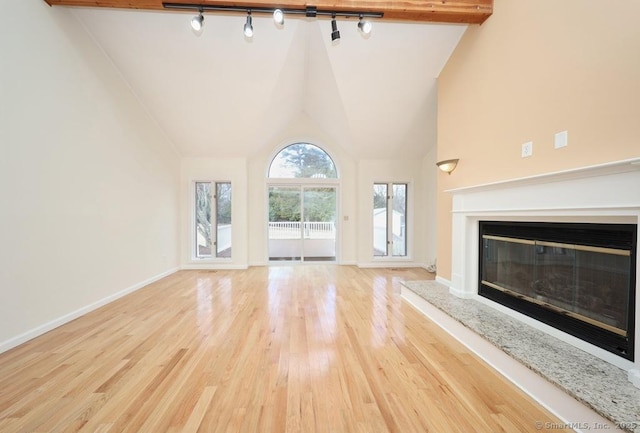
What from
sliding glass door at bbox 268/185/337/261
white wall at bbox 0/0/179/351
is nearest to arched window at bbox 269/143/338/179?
sliding glass door at bbox 268/185/337/261

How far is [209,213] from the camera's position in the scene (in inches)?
216

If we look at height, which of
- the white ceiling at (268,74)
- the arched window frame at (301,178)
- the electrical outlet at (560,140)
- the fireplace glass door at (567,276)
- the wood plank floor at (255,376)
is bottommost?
the wood plank floor at (255,376)

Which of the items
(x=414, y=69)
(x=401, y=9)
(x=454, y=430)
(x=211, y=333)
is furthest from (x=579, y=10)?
(x=211, y=333)

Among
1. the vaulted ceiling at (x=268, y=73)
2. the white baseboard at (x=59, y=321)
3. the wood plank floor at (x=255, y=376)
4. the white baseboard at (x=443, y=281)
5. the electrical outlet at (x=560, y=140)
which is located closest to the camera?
the wood plank floor at (x=255, y=376)

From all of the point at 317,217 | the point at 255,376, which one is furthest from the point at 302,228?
the point at 255,376

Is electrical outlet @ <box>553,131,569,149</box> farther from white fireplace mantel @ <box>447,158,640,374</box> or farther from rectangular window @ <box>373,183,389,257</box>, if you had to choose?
rectangular window @ <box>373,183,389,257</box>

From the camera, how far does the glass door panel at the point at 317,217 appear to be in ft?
19.1

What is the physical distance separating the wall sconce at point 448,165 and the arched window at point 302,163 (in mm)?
2765

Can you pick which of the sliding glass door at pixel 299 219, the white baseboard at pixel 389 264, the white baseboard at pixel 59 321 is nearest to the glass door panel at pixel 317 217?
the sliding glass door at pixel 299 219

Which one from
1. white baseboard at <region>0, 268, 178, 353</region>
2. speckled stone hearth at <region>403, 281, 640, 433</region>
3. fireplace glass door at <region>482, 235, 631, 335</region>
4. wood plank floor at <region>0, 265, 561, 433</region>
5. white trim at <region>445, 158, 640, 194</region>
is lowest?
A: wood plank floor at <region>0, 265, 561, 433</region>

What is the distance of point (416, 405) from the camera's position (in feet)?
5.04

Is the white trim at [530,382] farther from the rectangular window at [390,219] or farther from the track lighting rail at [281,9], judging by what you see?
the track lighting rail at [281,9]

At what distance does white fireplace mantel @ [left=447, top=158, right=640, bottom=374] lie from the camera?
1.49 meters

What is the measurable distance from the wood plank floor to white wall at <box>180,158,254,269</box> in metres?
2.26
